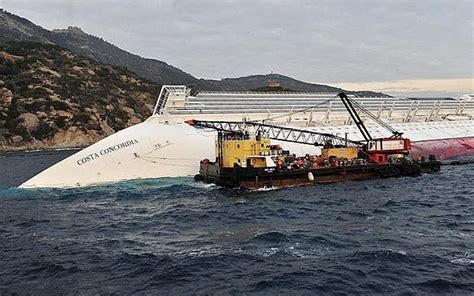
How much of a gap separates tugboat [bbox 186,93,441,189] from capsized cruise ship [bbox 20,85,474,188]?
358cm

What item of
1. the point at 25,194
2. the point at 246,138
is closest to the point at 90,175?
the point at 25,194

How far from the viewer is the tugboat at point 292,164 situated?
42.3 meters

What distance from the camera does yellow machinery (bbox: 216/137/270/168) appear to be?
43406 millimetres

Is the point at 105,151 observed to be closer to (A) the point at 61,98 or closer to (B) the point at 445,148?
(B) the point at 445,148

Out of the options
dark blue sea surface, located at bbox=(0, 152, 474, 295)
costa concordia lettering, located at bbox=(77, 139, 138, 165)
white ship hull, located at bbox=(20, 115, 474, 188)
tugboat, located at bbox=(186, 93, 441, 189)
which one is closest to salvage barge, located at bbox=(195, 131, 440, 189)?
tugboat, located at bbox=(186, 93, 441, 189)

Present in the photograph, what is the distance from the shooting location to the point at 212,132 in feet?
175

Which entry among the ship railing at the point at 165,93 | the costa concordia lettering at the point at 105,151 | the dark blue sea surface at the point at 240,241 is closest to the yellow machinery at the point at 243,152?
the dark blue sea surface at the point at 240,241

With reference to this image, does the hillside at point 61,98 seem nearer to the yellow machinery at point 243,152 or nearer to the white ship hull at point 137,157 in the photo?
the white ship hull at point 137,157

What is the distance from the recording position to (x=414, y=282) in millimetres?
18281

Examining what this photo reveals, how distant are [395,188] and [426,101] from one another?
53.6 metres

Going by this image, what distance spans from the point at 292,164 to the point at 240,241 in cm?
2075

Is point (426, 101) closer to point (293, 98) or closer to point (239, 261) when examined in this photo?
point (293, 98)

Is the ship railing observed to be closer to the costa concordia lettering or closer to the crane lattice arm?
the crane lattice arm

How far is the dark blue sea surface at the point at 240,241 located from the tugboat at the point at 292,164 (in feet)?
7.51
